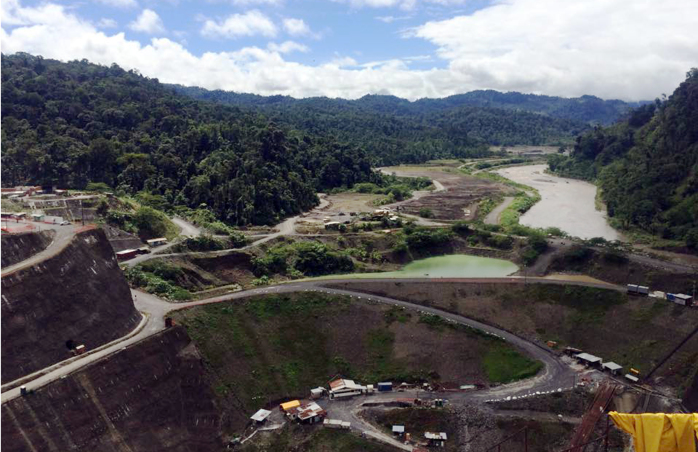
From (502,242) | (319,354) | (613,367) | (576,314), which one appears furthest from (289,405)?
(502,242)

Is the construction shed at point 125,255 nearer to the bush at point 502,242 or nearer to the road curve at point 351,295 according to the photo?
the road curve at point 351,295

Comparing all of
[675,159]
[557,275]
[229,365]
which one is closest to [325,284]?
[229,365]

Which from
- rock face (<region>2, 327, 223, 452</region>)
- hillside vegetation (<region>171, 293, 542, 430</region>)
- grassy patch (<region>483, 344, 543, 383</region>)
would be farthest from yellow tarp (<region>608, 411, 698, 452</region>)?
grassy patch (<region>483, 344, 543, 383</region>)

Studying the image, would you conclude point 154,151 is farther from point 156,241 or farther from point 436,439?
point 436,439

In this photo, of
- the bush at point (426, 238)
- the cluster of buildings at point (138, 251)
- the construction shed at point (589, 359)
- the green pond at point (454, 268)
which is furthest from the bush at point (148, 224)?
the construction shed at point (589, 359)

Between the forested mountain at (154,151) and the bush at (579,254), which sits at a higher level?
the forested mountain at (154,151)

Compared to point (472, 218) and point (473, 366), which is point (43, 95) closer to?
point (472, 218)

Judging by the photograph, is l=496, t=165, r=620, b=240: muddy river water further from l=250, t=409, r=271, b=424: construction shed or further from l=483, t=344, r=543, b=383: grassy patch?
l=250, t=409, r=271, b=424: construction shed
